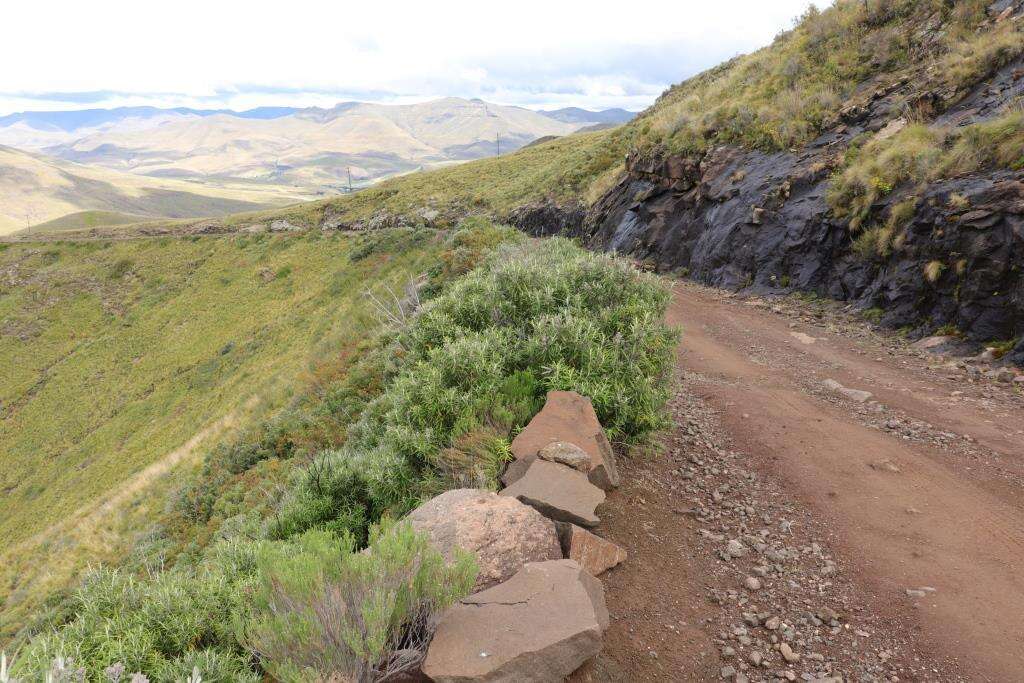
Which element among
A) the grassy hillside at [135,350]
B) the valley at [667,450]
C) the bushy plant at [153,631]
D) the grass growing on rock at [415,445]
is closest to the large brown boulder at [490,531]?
the valley at [667,450]

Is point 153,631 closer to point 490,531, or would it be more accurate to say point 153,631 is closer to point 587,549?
point 490,531

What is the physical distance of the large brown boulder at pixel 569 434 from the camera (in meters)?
5.69

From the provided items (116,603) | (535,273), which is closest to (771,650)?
(116,603)

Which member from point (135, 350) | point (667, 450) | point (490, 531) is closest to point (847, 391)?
point (667, 450)

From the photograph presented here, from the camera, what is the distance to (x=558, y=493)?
510cm

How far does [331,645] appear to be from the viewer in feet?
10.1

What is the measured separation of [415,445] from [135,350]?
44.3 meters

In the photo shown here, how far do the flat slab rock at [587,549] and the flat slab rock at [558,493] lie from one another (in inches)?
4.6

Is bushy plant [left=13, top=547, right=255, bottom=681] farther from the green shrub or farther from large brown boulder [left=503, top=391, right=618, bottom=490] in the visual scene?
large brown boulder [left=503, top=391, right=618, bottom=490]

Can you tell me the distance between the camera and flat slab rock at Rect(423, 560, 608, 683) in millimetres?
3273

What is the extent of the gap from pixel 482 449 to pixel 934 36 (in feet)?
73.0

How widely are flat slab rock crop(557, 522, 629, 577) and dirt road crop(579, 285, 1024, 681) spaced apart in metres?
0.21

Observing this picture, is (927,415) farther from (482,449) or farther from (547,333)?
(482,449)

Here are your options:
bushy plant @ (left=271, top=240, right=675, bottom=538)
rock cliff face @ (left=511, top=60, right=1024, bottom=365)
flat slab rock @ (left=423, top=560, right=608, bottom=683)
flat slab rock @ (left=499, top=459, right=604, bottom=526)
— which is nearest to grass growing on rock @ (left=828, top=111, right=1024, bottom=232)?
rock cliff face @ (left=511, top=60, right=1024, bottom=365)
